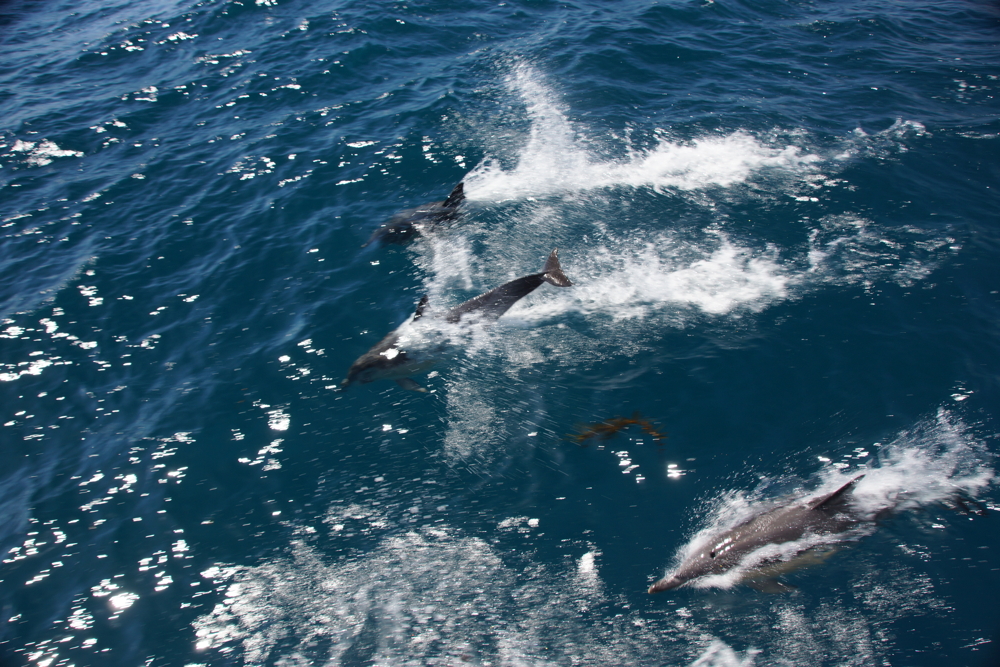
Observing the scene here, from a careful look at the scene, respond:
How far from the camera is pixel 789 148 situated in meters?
20.0

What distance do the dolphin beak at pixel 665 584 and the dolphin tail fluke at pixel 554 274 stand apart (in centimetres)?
814

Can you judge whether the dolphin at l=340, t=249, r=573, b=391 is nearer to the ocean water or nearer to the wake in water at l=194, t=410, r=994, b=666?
the ocean water

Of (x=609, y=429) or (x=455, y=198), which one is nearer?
(x=609, y=429)

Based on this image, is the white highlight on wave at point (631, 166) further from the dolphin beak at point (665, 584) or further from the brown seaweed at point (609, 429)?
the dolphin beak at point (665, 584)

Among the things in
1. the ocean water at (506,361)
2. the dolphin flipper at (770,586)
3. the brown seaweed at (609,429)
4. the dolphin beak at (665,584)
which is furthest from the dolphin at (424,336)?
the dolphin flipper at (770,586)

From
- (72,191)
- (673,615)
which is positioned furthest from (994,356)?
(72,191)

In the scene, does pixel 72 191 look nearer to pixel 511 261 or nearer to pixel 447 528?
pixel 511 261

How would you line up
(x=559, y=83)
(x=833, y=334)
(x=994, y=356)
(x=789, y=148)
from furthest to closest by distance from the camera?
1. (x=559, y=83)
2. (x=789, y=148)
3. (x=833, y=334)
4. (x=994, y=356)

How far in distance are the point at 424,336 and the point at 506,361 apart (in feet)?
7.61

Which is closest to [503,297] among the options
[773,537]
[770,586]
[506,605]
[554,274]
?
[554,274]

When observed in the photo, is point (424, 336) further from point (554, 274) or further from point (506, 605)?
point (506, 605)

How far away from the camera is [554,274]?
15.5 meters

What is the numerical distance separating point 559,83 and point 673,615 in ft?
74.1

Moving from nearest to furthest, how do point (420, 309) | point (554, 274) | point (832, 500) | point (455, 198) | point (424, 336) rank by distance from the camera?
point (832, 500)
point (424, 336)
point (420, 309)
point (554, 274)
point (455, 198)
